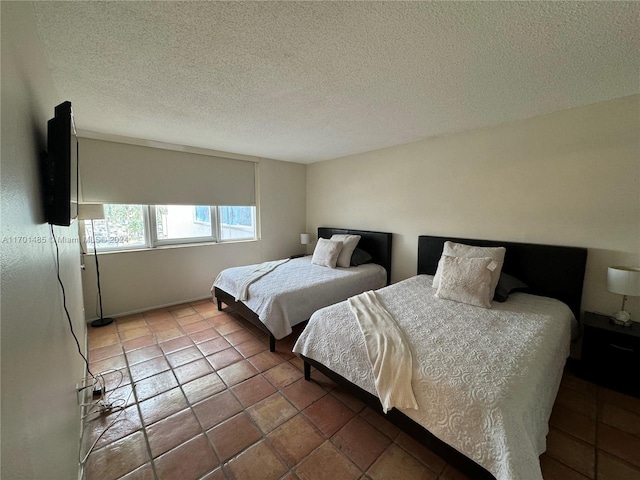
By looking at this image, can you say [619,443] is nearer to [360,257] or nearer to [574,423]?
[574,423]

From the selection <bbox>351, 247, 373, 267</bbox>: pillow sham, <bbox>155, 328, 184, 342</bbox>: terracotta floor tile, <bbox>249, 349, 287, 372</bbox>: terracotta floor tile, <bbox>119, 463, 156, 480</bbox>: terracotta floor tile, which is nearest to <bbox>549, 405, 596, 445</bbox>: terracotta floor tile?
<bbox>249, 349, 287, 372</bbox>: terracotta floor tile

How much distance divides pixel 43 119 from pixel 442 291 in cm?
291

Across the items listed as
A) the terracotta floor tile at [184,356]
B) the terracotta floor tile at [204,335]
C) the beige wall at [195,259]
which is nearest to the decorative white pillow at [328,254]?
the beige wall at [195,259]

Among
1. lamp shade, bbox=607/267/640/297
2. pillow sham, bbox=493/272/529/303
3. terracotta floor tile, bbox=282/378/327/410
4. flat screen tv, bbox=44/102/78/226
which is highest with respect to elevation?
flat screen tv, bbox=44/102/78/226

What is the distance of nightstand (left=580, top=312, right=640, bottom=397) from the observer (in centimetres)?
186

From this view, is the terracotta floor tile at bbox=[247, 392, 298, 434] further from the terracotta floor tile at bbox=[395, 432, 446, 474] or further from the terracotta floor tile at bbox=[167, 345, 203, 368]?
the terracotta floor tile at bbox=[167, 345, 203, 368]

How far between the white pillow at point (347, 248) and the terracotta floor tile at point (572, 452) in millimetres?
2425

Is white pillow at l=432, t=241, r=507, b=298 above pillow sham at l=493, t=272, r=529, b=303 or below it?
above

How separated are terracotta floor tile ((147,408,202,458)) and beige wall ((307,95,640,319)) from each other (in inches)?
112

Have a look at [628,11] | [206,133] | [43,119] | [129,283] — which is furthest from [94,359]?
[628,11]

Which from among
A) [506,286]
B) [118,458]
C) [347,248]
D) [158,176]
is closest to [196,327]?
[118,458]

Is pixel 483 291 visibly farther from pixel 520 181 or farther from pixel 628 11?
pixel 628 11

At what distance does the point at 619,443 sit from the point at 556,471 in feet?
1.81

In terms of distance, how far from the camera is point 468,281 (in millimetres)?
2236
